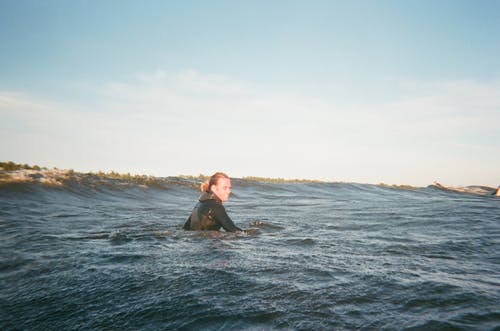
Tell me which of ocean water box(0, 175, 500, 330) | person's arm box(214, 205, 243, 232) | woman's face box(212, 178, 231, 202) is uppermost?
woman's face box(212, 178, 231, 202)

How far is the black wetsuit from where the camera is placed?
325 inches

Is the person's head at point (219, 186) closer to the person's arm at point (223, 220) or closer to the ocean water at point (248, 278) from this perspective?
the person's arm at point (223, 220)

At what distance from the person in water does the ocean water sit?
0.39 meters

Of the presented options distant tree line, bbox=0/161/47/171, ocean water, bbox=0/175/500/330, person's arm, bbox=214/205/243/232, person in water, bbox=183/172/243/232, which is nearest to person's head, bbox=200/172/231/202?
person in water, bbox=183/172/243/232

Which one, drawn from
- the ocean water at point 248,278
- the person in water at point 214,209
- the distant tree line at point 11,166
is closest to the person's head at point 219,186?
the person in water at point 214,209

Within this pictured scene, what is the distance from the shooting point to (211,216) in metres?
8.37

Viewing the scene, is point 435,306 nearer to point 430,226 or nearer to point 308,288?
point 308,288

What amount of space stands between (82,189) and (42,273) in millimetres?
14729

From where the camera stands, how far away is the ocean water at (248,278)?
320cm

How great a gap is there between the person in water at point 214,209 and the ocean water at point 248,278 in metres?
0.39

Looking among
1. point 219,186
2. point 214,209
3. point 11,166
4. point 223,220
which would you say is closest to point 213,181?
point 219,186

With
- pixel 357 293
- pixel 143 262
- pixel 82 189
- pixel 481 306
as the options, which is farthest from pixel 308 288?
pixel 82 189

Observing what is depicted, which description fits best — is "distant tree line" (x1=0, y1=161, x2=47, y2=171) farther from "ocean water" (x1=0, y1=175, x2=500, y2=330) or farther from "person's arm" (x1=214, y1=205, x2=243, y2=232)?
"person's arm" (x1=214, y1=205, x2=243, y2=232)

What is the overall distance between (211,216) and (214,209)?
0.73 ft
